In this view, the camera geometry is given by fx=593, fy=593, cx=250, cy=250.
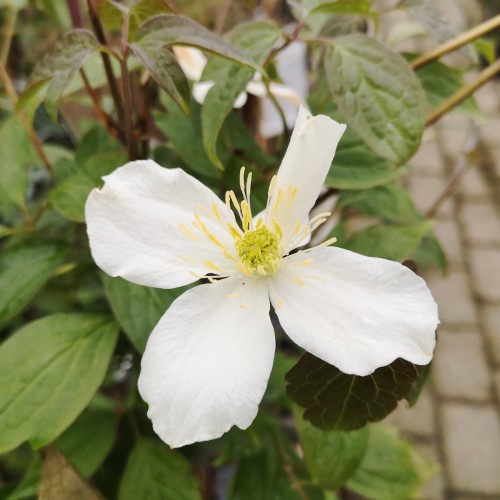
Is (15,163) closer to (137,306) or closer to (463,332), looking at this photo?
(137,306)

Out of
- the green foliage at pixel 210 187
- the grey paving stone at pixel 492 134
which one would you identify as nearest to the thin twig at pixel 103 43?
the green foliage at pixel 210 187

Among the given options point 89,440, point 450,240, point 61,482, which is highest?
point 61,482

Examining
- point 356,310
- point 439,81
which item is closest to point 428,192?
point 439,81

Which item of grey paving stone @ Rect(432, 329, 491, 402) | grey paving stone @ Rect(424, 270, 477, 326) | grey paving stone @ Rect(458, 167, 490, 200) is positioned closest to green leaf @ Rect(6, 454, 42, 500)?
grey paving stone @ Rect(432, 329, 491, 402)

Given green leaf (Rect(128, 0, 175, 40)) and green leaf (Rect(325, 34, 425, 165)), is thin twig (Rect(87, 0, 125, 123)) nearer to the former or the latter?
green leaf (Rect(128, 0, 175, 40))

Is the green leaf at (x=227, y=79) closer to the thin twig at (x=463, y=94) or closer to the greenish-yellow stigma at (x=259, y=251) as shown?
the greenish-yellow stigma at (x=259, y=251)

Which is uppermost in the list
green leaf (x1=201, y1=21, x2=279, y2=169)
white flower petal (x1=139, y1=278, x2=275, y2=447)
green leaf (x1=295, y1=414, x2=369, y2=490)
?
green leaf (x1=201, y1=21, x2=279, y2=169)
